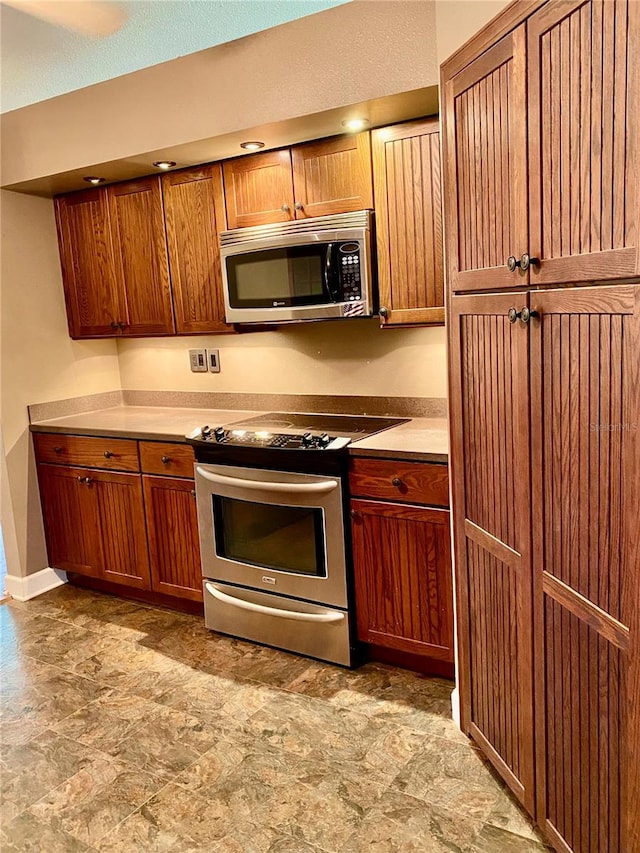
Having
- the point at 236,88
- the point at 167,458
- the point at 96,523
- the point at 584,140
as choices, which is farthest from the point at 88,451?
the point at 584,140

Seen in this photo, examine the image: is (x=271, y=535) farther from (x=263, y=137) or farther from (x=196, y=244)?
(x=263, y=137)

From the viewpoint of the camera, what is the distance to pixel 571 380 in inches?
58.5

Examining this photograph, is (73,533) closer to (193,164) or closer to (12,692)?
(12,692)

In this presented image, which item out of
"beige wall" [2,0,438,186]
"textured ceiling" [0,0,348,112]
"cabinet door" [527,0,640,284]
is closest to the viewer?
"cabinet door" [527,0,640,284]

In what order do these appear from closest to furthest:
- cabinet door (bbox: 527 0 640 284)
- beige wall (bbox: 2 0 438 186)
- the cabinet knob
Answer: cabinet door (bbox: 527 0 640 284), the cabinet knob, beige wall (bbox: 2 0 438 186)

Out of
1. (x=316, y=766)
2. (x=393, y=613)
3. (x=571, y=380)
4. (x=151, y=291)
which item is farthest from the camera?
(x=151, y=291)

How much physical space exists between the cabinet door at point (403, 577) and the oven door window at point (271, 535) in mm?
174

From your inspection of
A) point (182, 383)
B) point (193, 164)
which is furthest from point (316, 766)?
point (193, 164)

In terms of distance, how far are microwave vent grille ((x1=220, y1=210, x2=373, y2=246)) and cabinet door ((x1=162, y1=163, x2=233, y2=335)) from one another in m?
0.13

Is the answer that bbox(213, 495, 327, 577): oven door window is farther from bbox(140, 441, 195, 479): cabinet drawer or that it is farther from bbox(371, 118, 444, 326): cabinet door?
bbox(371, 118, 444, 326): cabinet door

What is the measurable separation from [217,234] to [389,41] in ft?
3.75

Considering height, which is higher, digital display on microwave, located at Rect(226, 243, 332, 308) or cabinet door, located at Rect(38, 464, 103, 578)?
digital display on microwave, located at Rect(226, 243, 332, 308)

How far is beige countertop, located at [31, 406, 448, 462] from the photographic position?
99.3 inches

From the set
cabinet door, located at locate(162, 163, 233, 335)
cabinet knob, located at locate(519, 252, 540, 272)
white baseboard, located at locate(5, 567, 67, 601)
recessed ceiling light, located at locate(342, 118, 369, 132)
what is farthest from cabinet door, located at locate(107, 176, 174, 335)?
cabinet knob, located at locate(519, 252, 540, 272)
